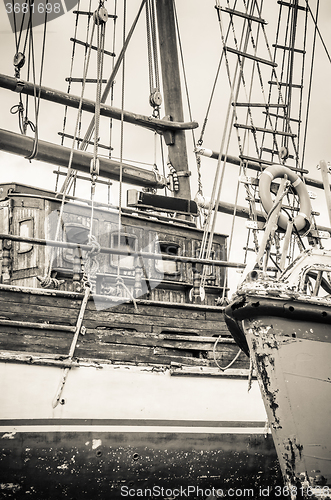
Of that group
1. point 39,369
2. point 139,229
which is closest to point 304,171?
point 139,229

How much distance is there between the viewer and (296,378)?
4.78m

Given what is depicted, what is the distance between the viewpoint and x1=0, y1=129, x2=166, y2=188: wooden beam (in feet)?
29.0

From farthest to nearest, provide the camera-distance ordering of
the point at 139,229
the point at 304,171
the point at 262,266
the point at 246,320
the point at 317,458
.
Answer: the point at 304,171
the point at 139,229
the point at 262,266
the point at 246,320
the point at 317,458

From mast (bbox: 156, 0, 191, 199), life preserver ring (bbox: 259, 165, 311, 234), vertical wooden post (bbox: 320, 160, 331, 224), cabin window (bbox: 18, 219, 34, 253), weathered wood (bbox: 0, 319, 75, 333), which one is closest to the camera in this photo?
vertical wooden post (bbox: 320, 160, 331, 224)

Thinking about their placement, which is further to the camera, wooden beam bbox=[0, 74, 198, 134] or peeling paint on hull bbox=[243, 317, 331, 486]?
wooden beam bbox=[0, 74, 198, 134]

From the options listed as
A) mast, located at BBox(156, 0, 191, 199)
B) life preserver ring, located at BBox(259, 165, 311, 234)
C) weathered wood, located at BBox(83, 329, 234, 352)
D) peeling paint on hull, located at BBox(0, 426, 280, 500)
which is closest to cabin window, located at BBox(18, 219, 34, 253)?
weathered wood, located at BBox(83, 329, 234, 352)

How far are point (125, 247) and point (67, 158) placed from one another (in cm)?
223

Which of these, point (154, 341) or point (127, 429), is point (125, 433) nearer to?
point (127, 429)

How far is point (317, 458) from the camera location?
468cm

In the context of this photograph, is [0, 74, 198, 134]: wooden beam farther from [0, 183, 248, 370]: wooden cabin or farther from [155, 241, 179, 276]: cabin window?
[155, 241, 179, 276]: cabin window

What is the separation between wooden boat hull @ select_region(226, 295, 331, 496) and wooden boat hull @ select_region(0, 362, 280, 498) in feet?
6.23

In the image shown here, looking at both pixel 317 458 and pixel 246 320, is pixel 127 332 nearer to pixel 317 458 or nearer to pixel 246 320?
pixel 246 320

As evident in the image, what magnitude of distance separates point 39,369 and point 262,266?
2798 millimetres

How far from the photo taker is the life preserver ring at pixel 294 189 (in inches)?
269
